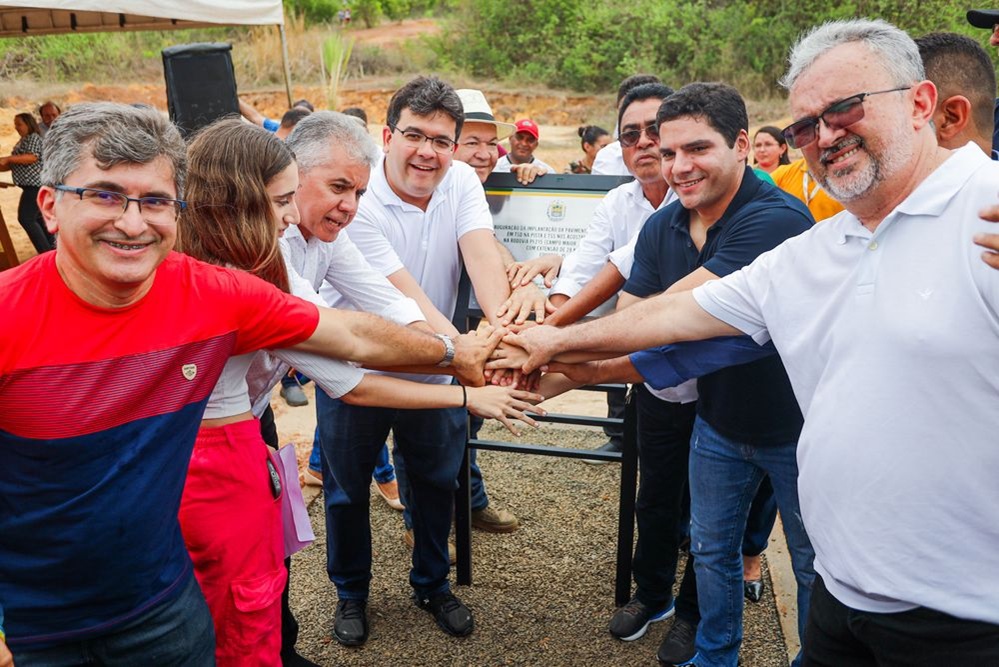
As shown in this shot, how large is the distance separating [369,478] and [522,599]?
0.99 metres

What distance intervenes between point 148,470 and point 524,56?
26071mm

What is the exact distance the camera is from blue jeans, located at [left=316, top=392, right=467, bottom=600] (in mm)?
3264

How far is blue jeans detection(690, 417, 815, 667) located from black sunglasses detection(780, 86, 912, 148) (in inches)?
43.7

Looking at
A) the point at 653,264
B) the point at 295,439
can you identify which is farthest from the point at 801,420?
the point at 295,439

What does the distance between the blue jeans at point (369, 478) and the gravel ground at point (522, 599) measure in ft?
0.77

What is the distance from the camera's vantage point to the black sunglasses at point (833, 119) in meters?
1.88

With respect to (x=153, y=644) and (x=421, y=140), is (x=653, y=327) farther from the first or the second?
(x=153, y=644)

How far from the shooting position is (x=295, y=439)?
5785 mm

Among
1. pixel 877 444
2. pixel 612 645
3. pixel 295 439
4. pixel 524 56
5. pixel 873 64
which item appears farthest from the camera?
pixel 524 56

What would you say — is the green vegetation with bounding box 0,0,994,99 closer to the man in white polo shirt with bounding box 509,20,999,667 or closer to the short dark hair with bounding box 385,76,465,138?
the short dark hair with bounding box 385,76,465,138

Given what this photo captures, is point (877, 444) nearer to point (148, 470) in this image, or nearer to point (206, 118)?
point (148, 470)

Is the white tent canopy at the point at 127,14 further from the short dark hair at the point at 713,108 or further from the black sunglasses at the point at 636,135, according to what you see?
the short dark hair at the point at 713,108

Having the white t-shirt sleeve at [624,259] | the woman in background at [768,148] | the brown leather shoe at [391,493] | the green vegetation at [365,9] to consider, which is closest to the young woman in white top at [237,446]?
the white t-shirt sleeve at [624,259]

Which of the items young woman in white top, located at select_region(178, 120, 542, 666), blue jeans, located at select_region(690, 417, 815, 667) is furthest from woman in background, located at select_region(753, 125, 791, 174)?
young woman in white top, located at select_region(178, 120, 542, 666)
